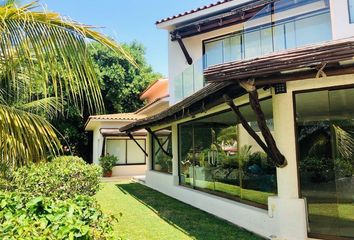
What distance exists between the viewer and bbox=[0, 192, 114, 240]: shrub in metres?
2.54

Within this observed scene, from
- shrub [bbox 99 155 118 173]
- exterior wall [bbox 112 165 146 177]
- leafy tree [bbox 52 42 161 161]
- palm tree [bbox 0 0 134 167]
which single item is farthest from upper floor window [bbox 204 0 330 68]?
leafy tree [bbox 52 42 161 161]

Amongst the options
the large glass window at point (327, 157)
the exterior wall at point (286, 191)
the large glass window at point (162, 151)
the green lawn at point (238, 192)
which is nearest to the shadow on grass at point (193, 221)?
the exterior wall at point (286, 191)

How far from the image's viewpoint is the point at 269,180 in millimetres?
8078

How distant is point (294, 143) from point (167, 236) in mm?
3577

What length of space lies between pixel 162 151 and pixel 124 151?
1090cm

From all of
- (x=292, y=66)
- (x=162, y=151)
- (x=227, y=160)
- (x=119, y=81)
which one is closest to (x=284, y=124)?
(x=292, y=66)

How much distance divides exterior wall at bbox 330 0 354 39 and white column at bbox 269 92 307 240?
7.15 ft

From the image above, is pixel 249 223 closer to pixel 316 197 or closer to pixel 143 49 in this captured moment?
pixel 316 197

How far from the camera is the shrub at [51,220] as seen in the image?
2541mm

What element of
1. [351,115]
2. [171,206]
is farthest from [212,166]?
[351,115]

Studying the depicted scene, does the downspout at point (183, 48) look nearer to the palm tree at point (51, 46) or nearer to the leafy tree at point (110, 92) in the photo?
the palm tree at point (51, 46)

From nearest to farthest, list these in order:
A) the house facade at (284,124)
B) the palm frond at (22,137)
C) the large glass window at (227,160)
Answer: the palm frond at (22,137), the house facade at (284,124), the large glass window at (227,160)

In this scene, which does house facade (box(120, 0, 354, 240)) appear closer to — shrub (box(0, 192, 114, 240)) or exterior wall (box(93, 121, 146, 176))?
shrub (box(0, 192, 114, 240))

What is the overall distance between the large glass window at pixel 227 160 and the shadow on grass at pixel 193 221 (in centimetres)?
88
